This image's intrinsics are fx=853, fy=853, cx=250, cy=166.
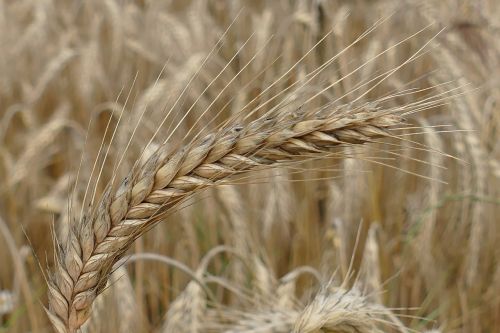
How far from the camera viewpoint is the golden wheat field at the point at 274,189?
Result: 96cm

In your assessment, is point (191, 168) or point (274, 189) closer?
point (191, 168)

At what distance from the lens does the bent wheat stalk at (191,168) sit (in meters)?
0.93

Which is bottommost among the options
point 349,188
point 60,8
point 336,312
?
point 336,312

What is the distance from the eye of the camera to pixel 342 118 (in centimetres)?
93

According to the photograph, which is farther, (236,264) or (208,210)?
(208,210)

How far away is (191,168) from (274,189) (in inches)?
53.8

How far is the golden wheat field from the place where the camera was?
0.96m

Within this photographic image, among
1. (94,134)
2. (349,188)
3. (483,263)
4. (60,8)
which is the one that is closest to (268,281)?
(349,188)

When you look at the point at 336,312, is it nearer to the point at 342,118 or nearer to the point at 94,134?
the point at 342,118

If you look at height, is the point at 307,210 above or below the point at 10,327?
above

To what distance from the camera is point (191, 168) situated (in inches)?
36.9

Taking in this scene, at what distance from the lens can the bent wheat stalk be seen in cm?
93

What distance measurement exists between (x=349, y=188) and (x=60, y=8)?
245 cm

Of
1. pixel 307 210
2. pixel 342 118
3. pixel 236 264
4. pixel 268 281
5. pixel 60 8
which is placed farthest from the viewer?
pixel 60 8
